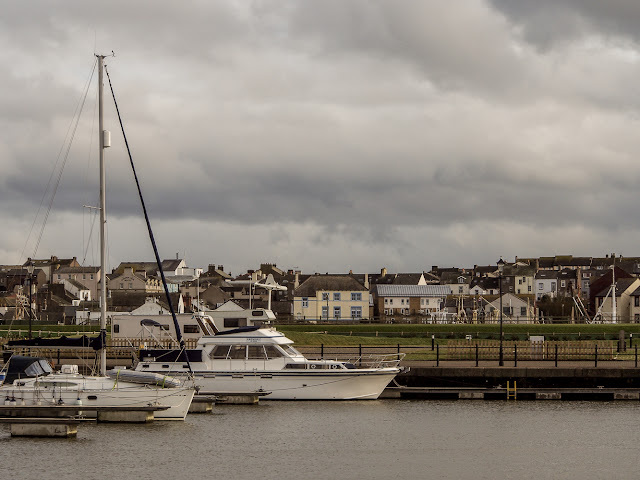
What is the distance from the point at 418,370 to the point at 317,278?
94.6 metres

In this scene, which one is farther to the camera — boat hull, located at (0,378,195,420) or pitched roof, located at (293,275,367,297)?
pitched roof, located at (293,275,367,297)

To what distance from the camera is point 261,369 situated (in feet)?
155

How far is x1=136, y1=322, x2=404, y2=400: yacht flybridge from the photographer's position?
47.2m

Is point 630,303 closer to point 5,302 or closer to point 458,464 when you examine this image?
point 5,302

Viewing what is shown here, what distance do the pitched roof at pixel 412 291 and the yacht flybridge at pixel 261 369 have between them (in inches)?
4220

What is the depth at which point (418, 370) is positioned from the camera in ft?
168

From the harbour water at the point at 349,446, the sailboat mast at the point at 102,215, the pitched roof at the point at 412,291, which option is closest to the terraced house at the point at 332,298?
the pitched roof at the point at 412,291

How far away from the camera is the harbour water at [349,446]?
32.1 m

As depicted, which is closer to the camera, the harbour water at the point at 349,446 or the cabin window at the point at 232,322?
the harbour water at the point at 349,446

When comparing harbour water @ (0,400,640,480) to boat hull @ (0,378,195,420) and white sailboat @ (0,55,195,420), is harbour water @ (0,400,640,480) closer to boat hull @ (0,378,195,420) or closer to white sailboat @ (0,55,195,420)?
white sailboat @ (0,55,195,420)

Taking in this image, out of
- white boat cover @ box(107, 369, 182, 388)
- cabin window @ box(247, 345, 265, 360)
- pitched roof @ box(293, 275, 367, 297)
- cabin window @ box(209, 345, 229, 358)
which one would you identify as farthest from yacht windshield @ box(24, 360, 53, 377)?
pitched roof @ box(293, 275, 367, 297)

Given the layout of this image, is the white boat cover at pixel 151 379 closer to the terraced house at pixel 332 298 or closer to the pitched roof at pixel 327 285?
the terraced house at pixel 332 298

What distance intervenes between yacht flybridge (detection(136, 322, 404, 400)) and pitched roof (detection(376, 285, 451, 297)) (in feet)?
352

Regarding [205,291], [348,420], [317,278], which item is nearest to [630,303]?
[317,278]
